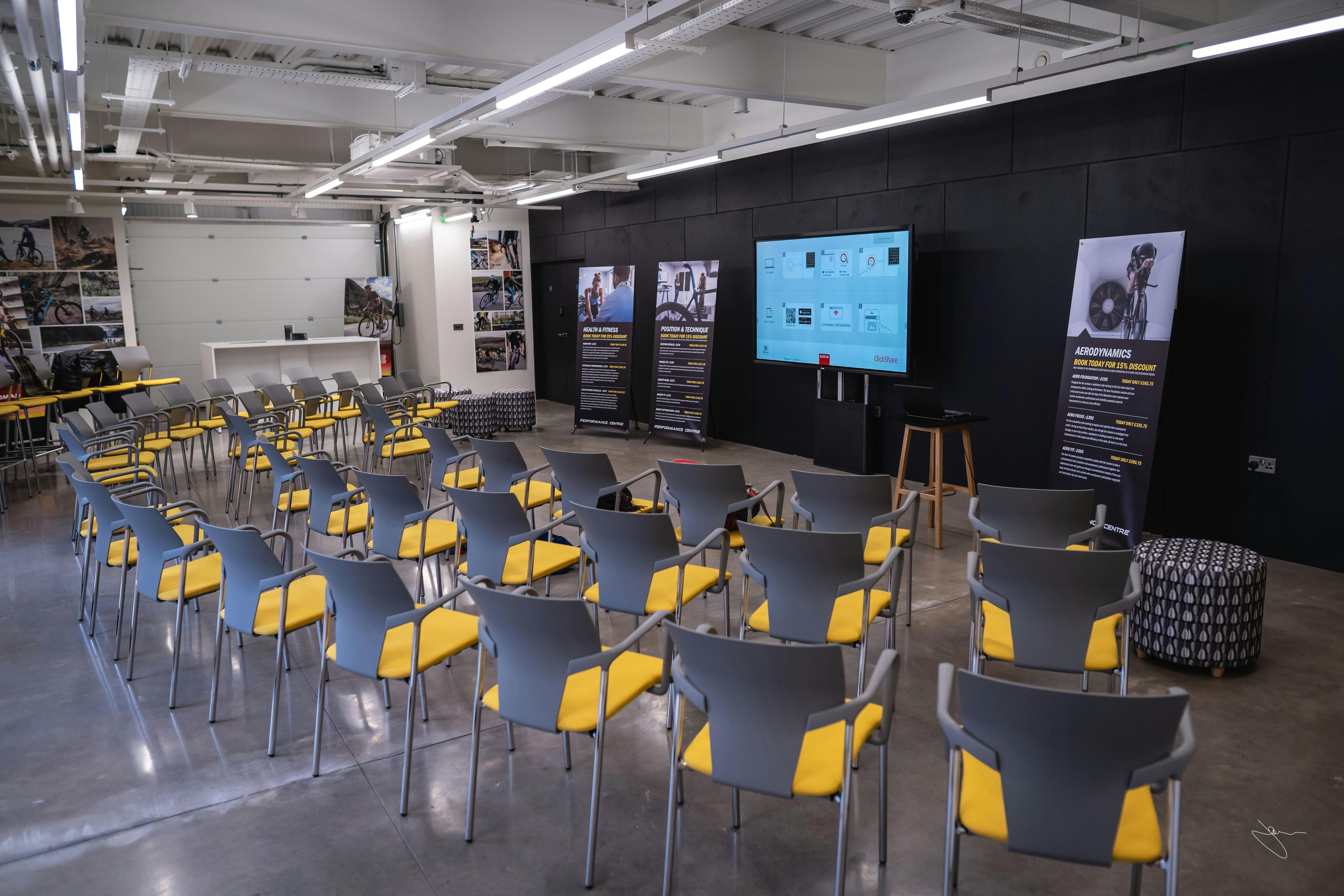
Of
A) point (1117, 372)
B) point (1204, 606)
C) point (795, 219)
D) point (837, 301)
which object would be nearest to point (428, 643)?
point (1204, 606)

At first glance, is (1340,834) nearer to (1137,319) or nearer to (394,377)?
(1137,319)

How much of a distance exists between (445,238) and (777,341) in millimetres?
6972

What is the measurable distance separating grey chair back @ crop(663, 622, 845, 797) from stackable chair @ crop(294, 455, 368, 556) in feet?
9.83

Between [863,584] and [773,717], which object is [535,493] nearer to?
[863,584]

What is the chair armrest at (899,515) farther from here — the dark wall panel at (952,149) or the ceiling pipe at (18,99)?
the ceiling pipe at (18,99)

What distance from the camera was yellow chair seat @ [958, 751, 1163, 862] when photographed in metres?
2.02

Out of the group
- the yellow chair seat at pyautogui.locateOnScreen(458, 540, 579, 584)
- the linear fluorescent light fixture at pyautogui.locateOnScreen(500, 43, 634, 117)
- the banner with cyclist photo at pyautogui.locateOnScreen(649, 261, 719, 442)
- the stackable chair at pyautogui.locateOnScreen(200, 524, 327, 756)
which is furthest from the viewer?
the banner with cyclist photo at pyautogui.locateOnScreen(649, 261, 719, 442)

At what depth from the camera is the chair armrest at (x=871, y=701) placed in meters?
2.25

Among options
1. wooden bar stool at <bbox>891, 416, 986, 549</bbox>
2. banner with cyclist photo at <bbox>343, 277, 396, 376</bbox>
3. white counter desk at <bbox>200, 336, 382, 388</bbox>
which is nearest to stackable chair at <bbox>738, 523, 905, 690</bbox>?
wooden bar stool at <bbox>891, 416, 986, 549</bbox>

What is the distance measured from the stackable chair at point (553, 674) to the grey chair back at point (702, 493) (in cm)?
168

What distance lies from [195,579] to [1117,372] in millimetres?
5646

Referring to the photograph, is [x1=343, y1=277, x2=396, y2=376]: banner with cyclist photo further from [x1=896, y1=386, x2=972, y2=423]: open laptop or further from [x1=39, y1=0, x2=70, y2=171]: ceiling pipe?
[x1=896, y1=386, x2=972, y2=423]: open laptop

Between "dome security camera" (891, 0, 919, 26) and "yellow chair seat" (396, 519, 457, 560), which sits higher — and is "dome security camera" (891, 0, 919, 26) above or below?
above

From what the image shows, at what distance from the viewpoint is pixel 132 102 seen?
6.11 meters
